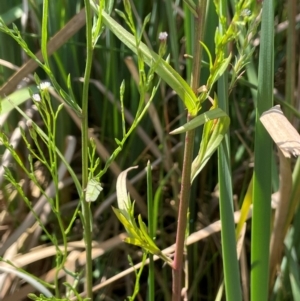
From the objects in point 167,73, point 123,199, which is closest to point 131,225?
point 123,199

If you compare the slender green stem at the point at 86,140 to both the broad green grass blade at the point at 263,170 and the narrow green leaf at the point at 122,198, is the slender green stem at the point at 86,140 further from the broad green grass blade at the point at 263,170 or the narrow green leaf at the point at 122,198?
the broad green grass blade at the point at 263,170

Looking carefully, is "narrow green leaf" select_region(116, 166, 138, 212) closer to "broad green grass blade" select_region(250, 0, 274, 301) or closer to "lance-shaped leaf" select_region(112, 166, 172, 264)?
"lance-shaped leaf" select_region(112, 166, 172, 264)

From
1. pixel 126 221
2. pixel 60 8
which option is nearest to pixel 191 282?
pixel 126 221

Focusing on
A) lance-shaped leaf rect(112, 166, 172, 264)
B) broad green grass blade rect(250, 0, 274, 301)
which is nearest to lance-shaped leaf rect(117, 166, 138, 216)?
lance-shaped leaf rect(112, 166, 172, 264)

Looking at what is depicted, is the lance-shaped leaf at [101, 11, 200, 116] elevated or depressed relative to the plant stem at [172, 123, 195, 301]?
elevated

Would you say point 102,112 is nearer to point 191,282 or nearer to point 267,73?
point 191,282

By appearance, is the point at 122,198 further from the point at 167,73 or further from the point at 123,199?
the point at 167,73
